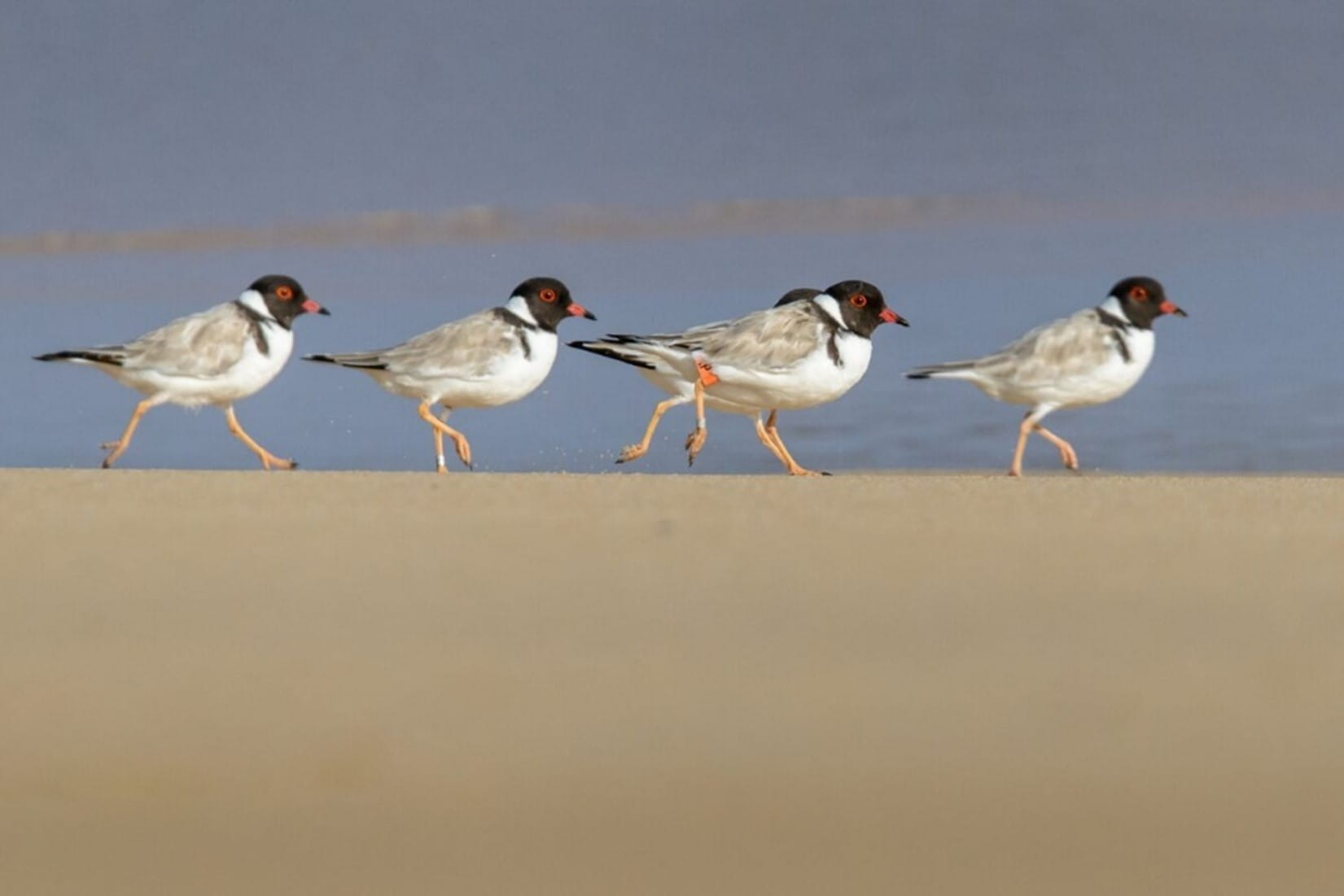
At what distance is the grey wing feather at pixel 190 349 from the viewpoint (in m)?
7.32

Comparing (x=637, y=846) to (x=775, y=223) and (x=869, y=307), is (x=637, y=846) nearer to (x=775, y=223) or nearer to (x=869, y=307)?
(x=869, y=307)

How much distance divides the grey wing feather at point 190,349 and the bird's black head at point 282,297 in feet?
1.51

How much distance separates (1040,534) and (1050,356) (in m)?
2.89

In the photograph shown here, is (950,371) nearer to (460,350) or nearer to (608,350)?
(608,350)

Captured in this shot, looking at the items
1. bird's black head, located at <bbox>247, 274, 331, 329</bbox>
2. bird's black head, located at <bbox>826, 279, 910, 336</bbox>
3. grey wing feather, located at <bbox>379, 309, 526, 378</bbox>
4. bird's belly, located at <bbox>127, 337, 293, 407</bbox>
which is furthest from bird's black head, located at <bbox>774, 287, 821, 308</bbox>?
bird's belly, located at <bbox>127, 337, 293, 407</bbox>

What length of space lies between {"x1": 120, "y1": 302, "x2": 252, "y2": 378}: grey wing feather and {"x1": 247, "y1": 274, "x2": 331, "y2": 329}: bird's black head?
1.51 feet

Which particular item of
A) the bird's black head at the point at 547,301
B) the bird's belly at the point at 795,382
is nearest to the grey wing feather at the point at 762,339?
the bird's belly at the point at 795,382

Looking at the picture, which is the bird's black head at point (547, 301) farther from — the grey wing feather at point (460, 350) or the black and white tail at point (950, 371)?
the black and white tail at point (950, 371)

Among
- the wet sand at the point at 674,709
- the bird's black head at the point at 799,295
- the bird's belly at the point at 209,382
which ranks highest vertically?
the bird's black head at the point at 799,295

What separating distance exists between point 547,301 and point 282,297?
0.95 metres

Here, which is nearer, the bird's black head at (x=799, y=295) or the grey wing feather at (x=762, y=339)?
the grey wing feather at (x=762, y=339)

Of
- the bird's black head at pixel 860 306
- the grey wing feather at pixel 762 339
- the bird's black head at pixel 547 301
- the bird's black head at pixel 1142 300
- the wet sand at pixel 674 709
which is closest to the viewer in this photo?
the wet sand at pixel 674 709

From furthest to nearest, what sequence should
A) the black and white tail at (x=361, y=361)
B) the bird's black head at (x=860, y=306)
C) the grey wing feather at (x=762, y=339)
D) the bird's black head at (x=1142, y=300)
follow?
1. the bird's black head at (x=1142, y=300)
2. the black and white tail at (x=361, y=361)
3. the bird's black head at (x=860, y=306)
4. the grey wing feather at (x=762, y=339)

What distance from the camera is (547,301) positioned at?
8.12 m
